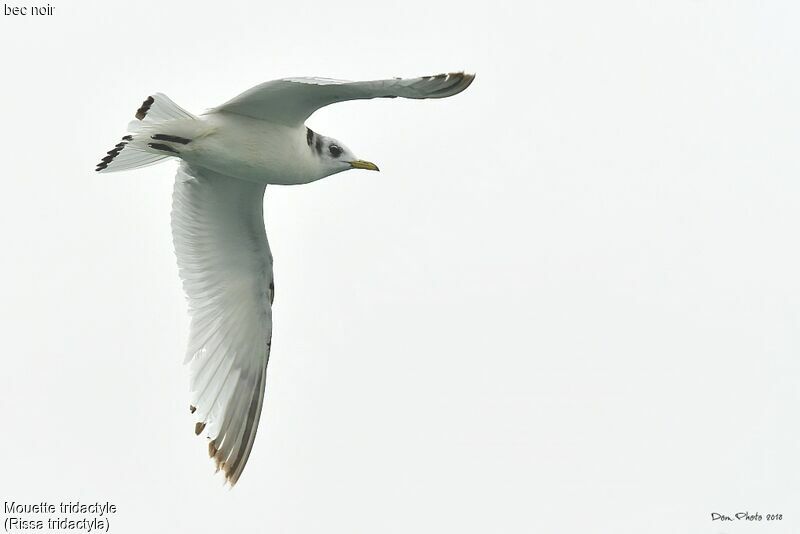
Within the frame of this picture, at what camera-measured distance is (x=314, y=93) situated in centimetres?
842

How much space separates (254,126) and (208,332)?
2.21 m

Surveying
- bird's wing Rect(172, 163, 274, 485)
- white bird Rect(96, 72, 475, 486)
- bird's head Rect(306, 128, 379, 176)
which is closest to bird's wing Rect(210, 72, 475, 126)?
white bird Rect(96, 72, 475, 486)

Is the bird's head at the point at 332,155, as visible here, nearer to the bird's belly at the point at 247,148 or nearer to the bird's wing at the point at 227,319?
the bird's belly at the point at 247,148

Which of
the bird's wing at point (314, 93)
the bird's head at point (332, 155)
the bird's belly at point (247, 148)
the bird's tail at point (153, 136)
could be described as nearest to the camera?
the bird's wing at point (314, 93)

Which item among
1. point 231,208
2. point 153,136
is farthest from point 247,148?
point 231,208

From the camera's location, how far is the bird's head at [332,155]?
9.20 meters

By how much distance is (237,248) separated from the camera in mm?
10328

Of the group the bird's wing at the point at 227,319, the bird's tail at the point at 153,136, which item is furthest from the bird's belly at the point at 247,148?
the bird's wing at the point at 227,319

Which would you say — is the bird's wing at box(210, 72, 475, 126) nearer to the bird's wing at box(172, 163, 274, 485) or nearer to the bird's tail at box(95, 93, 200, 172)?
the bird's tail at box(95, 93, 200, 172)

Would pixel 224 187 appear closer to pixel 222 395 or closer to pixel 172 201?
pixel 172 201

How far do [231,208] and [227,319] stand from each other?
3.18 ft

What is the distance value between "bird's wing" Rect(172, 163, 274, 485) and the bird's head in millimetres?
964

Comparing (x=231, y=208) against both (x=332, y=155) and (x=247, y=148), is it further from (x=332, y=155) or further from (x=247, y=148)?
(x=247, y=148)

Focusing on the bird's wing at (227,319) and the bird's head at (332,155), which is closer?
the bird's head at (332,155)
